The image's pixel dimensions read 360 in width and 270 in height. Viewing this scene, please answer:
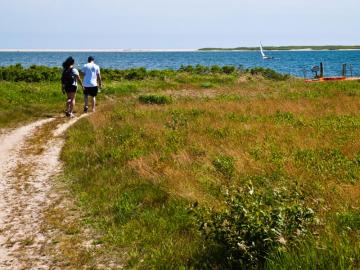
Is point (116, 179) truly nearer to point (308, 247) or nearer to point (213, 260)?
point (213, 260)

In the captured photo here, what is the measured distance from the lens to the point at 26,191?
9609mm

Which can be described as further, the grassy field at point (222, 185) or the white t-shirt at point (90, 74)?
the white t-shirt at point (90, 74)

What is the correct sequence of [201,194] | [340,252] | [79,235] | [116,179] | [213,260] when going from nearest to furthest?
[340,252] → [213,260] → [79,235] → [201,194] → [116,179]

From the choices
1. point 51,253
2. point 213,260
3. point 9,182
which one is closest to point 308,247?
point 213,260

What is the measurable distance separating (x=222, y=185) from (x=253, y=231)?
313 cm

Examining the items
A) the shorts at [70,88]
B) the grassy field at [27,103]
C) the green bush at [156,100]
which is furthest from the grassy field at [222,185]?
the green bush at [156,100]

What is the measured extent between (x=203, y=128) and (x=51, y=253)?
8783 mm

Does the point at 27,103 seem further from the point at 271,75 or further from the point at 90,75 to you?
the point at 271,75

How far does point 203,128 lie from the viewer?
14.7m

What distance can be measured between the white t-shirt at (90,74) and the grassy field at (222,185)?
2.93 metres

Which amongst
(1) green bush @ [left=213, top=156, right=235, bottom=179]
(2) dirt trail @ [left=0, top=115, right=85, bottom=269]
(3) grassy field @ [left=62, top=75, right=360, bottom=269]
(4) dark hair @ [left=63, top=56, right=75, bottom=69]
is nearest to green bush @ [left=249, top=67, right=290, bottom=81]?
(3) grassy field @ [left=62, top=75, right=360, bottom=269]

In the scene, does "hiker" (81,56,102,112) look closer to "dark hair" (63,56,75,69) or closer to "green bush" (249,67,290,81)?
"dark hair" (63,56,75,69)

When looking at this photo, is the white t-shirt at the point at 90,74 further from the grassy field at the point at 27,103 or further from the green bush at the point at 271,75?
the green bush at the point at 271,75

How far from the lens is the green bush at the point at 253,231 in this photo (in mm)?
5355
